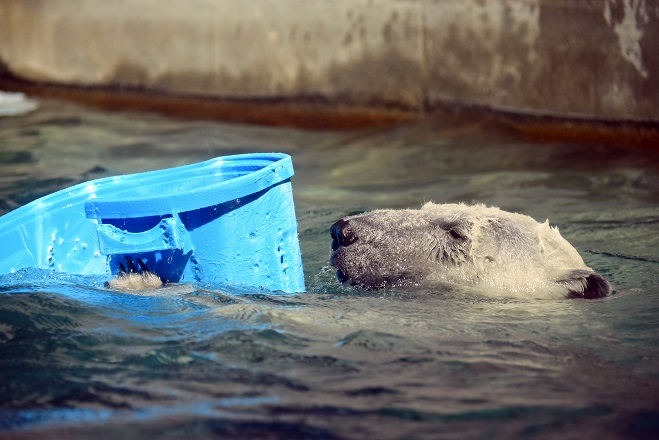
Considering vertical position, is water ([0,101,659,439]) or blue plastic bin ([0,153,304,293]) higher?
blue plastic bin ([0,153,304,293])

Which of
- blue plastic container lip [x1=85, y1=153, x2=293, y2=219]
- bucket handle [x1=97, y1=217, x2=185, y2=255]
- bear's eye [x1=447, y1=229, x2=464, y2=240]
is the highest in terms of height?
blue plastic container lip [x1=85, y1=153, x2=293, y2=219]

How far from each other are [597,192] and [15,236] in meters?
4.48

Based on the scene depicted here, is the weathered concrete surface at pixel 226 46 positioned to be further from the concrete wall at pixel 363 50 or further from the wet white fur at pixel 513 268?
the wet white fur at pixel 513 268

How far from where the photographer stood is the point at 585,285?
4.27 meters

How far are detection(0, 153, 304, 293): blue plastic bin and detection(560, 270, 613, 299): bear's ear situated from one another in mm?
1288

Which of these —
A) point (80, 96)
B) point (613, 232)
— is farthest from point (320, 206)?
point (80, 96)

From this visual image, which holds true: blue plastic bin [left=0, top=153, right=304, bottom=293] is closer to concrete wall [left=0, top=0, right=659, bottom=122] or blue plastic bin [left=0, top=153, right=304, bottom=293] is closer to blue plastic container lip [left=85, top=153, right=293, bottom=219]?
blue plastic container lip [left=85, top=153, right=293, bottom=219]

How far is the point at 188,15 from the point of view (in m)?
10.0

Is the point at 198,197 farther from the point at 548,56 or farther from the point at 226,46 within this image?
the point at 226,46

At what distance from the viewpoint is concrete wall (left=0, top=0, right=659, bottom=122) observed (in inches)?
325

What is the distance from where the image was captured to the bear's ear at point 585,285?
424 centimetres

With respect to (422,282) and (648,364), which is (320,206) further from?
(648,364)

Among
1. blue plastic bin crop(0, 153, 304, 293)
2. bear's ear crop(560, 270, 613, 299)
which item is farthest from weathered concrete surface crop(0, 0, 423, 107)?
blue plastic bin crop(0, 153, 304, 293)

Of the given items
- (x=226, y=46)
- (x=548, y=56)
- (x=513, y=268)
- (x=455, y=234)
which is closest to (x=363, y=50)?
(x=226, y=46)
